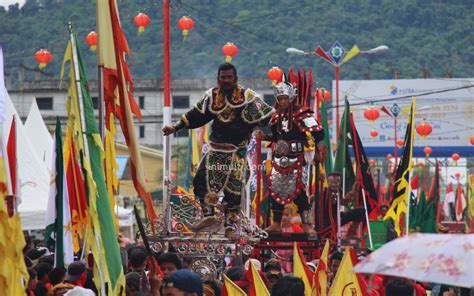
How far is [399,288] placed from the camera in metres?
8.52

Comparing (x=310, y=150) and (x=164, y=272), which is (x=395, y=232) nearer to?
(x=310, y=150)

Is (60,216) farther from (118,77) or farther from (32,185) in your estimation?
(32,185)

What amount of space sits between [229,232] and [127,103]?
1848 millimetres

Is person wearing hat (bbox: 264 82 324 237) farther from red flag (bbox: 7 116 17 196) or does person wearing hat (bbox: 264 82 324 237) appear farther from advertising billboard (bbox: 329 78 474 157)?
advertising billboard (bbox: 329 78 474 157)

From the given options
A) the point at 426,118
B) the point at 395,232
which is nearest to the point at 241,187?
the point at 395,232

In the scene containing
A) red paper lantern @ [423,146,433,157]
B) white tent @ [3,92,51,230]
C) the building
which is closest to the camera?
white tent @ [3,92,51,230]

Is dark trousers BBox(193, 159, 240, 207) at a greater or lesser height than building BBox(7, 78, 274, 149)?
lesser

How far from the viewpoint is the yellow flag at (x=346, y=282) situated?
966cm

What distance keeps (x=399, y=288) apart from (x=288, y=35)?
90440 mm

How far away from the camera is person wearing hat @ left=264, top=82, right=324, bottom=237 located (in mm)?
14289

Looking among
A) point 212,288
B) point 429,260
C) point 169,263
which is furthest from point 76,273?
point 429,260

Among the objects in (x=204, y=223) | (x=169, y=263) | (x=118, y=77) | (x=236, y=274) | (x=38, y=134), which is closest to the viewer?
(x=169, y=263)

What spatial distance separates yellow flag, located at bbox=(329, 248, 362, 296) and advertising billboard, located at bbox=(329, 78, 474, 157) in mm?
52861

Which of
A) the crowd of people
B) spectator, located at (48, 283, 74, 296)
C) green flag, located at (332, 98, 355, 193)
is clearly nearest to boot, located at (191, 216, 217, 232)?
the crowd of people
